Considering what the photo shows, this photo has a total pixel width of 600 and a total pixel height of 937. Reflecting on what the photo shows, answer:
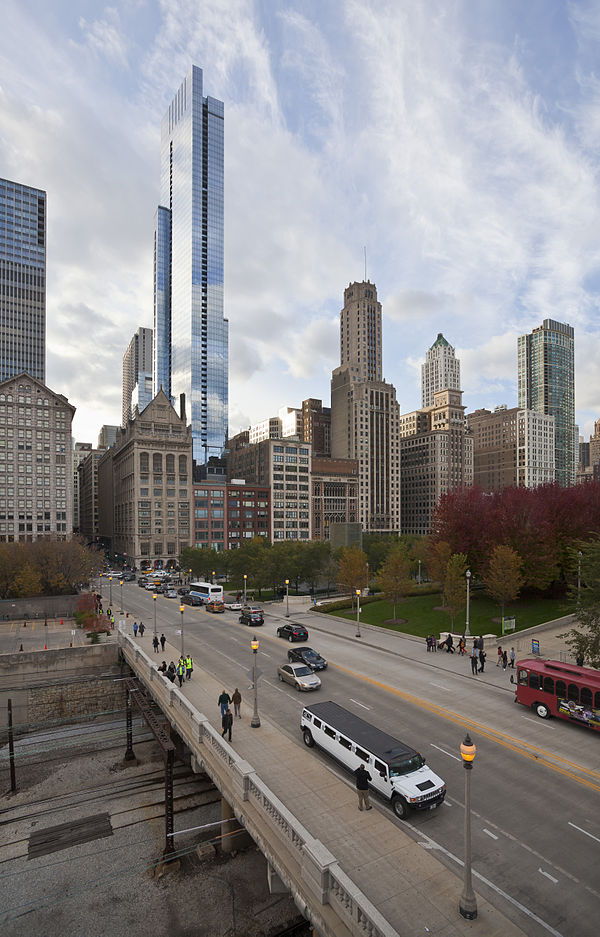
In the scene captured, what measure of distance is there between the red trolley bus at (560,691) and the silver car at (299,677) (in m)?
10.6

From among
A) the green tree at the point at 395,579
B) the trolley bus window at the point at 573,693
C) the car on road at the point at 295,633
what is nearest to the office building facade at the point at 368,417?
the green tree at the point at 395,579

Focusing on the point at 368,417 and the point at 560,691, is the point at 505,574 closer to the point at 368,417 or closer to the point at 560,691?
the point at 560,691

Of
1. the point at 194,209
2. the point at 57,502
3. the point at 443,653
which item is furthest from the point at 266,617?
the point at 194,209

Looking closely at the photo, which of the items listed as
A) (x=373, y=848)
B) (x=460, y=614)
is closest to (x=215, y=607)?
(x=460, y=614)

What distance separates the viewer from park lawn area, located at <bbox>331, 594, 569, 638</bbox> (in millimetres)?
43188

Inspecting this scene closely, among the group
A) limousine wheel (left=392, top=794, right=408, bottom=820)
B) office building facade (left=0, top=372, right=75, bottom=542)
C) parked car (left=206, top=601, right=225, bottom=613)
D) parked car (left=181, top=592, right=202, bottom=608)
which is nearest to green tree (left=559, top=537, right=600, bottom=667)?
limousine wheel (left=392, top=794, right=408, bottom=820)

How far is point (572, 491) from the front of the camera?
55125 millimetres

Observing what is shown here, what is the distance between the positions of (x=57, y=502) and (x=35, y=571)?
206ft

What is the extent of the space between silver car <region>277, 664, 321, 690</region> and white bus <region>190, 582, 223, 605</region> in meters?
32.6

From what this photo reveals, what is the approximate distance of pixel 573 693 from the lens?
75.8 feet

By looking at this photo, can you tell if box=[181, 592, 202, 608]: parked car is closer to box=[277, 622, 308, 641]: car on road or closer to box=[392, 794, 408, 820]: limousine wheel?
box=[277, 622, 308, 641]: car on road

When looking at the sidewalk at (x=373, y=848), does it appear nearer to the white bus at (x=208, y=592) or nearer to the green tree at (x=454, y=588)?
the green tree at (x=454, y=588)

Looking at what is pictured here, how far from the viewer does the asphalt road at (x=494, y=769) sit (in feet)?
42.6

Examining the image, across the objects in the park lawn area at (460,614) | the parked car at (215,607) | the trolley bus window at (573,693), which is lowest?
the parked car at (215,607)
